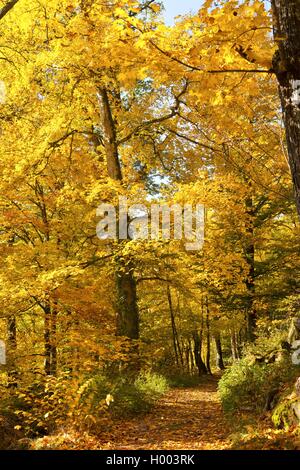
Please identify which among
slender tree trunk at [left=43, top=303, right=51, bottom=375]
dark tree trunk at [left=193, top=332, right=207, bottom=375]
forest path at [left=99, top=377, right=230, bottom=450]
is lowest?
dark tree trunk at [left=193, top=332, right=207, bottom=375]

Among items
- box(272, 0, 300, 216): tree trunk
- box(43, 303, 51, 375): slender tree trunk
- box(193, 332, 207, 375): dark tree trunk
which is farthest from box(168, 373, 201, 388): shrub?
box(272, 0, 300, 216): tree trunk

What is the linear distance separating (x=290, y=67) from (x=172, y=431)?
6.05m

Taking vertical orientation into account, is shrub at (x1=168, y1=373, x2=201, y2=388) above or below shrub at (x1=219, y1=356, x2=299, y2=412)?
below

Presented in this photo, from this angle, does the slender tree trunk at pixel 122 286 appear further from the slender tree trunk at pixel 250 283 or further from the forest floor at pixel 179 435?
the slender tree trunk at pixel 250 283

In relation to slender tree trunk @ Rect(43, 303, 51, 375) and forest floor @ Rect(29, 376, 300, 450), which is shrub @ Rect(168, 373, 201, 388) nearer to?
slender tree trunk @ Rect(43, 303, 51, 375)

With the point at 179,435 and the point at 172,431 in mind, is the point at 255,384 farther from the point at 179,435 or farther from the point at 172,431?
the point at 179,435

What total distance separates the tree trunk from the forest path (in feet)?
13.6

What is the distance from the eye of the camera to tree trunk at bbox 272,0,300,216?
415 centimetres

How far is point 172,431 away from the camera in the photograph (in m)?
7.17

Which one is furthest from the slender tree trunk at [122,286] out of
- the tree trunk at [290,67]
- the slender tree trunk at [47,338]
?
the tree trunk at [290,67]

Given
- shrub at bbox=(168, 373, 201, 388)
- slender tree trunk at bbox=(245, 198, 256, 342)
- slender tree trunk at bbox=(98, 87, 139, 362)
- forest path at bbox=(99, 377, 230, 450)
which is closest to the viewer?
forest path at bbox=(99, 377, 230, 450)

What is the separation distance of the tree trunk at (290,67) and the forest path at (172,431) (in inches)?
163

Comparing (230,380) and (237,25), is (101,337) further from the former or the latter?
(237,25)

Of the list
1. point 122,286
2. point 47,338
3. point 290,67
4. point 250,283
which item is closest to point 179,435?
point 47,338
